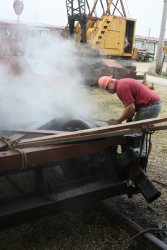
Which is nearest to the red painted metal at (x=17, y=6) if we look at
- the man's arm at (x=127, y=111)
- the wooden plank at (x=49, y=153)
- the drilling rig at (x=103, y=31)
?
the man's arm at (x=127, y=111)

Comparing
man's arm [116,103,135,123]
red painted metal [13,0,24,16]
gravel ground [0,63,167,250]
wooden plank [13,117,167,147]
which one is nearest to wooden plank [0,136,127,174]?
wooden plank [13,117,167,147]

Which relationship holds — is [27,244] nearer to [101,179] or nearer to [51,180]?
[51,180]

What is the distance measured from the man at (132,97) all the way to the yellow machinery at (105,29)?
11079 mm

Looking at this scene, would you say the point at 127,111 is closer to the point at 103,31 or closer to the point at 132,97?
the point at 132,97

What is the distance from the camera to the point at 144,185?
10.6 ft

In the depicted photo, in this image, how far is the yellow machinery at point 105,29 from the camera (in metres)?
15.9

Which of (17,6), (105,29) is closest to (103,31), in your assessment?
(105,29)

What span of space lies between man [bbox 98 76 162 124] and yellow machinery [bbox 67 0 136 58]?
436 inches

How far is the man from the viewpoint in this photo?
4527 millimetres

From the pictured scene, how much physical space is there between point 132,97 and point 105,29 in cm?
1187

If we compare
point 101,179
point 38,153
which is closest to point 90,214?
point 101,179

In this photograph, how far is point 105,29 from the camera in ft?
52.1

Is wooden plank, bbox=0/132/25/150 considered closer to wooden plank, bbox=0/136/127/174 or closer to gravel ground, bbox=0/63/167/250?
wooden plank, bbox=0/136/127/174

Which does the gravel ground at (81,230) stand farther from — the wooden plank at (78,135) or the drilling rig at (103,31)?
the drilling rig at (103,31)
